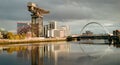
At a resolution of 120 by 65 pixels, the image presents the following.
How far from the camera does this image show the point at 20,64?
48.2 metres

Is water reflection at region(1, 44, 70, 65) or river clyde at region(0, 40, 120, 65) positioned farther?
water reflection at region(1, 44, 70, 65)

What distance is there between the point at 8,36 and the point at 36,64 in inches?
5442

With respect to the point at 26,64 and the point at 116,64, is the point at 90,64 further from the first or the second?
the point at 26,64

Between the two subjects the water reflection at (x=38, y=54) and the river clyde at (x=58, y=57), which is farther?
the water reflection at (x=38, y=54)

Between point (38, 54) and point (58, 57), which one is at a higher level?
point (38, 54)

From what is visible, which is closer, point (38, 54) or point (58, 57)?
point (58, 57)

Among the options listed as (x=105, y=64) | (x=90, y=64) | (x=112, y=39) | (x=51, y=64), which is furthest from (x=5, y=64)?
(x=112, y=39)

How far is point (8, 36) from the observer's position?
182 metres

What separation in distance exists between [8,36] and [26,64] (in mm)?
137836

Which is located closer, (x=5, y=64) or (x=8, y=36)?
(x=5, y=64)

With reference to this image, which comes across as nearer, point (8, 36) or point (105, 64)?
point (105, 64)

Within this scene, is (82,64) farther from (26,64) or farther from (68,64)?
(26,64)

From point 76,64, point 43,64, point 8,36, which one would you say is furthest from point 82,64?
point 8,36

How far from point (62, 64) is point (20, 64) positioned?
8422 mm
